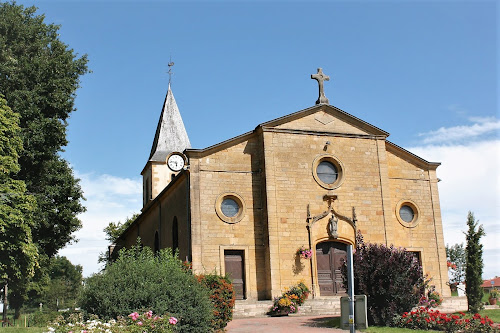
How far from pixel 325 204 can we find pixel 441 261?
6.77 m

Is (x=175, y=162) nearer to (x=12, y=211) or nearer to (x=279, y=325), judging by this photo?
(x=12, y=211)

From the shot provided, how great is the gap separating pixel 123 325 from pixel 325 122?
638 inches

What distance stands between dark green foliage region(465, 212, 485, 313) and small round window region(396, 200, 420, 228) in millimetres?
4976

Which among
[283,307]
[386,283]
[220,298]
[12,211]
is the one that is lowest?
[283,307]

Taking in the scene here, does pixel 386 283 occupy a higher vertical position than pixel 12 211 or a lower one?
lower

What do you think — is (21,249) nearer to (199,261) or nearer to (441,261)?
(199,261)

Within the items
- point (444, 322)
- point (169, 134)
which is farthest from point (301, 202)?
point (169, 134)

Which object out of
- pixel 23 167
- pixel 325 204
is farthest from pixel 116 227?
pixel 325 204

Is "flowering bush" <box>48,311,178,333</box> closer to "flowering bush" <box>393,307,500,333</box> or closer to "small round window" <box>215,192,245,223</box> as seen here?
"flowering bush" <box>393,307,500,333</box>

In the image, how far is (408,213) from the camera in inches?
1005

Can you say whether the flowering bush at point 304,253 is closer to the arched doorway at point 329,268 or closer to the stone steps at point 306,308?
the arched doorway at point 329,268

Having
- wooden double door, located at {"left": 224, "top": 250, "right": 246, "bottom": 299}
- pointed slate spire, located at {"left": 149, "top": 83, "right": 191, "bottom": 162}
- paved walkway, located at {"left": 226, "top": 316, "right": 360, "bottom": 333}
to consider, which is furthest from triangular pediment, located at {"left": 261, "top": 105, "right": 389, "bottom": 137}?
pointed slate spire, located at {"left": 149, "top": 83, "right": 191, "bottom": 162}

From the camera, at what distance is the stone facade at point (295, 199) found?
72.3 ft

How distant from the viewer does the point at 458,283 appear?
22750mm
